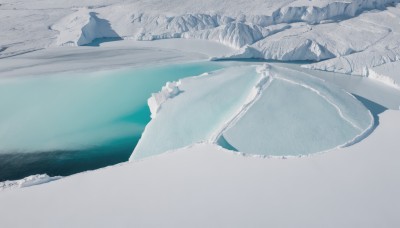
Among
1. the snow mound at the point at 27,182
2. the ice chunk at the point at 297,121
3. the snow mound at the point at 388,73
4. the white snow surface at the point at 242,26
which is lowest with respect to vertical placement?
the snow mound at the point at 388,73

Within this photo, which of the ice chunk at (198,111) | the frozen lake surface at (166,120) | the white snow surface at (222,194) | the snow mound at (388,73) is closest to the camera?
the white snow surface at (222,194)

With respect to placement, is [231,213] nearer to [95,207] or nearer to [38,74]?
[95,207]

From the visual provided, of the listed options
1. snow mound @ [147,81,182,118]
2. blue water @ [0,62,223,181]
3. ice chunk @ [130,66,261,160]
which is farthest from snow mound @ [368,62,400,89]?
snow mound @ [147,81,182,118]

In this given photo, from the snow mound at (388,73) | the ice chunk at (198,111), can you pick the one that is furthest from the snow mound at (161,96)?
the snow mound at (388,73)

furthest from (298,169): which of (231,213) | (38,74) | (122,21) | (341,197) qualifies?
(122,21)

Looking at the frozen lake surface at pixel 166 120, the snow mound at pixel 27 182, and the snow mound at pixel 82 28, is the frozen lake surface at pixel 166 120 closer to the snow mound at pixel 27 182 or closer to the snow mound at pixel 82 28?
the snow mound at pixel 27 182

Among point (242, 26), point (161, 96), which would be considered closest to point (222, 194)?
point (161, 96)
